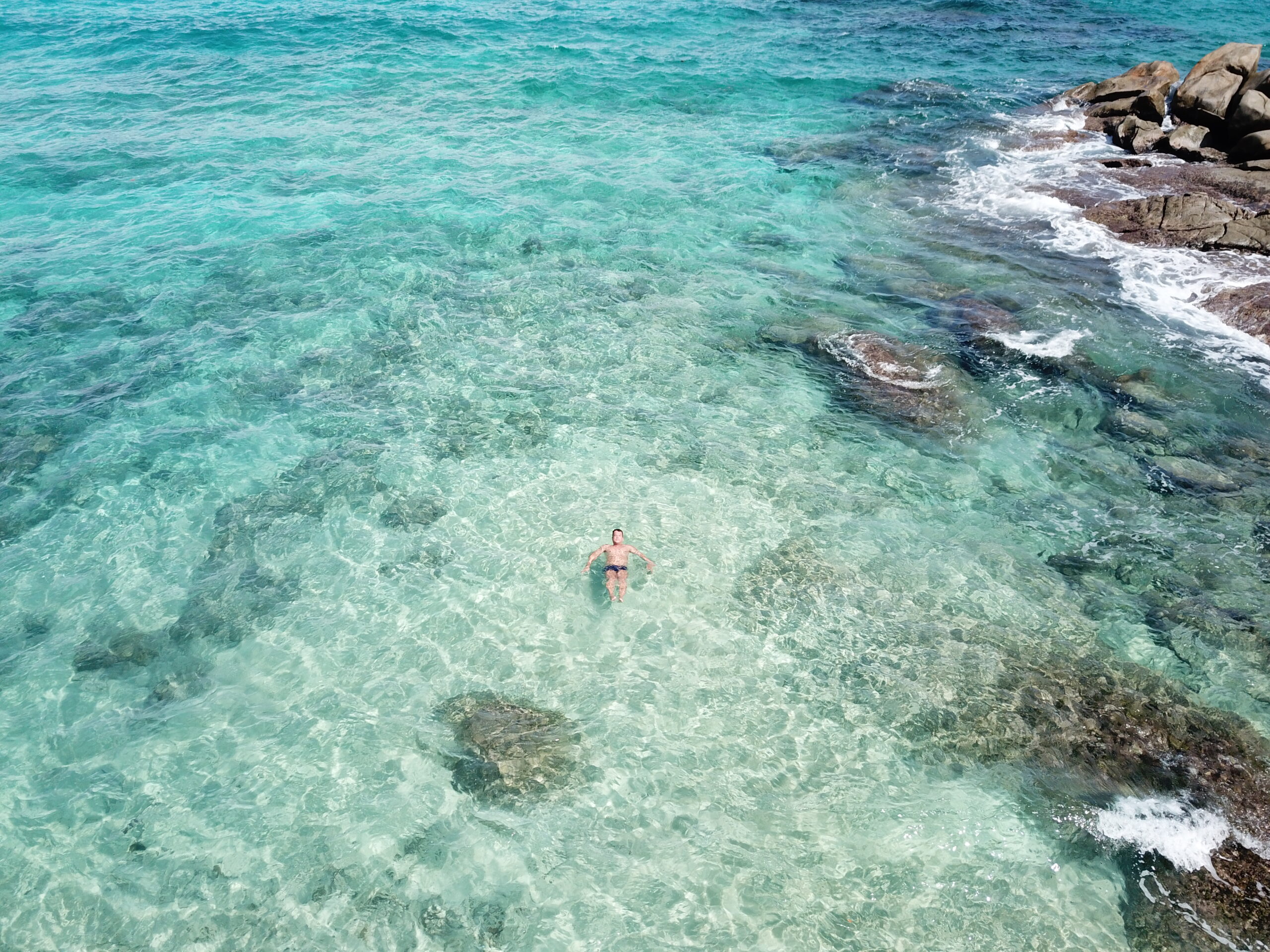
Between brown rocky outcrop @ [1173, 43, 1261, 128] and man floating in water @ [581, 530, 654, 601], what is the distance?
31207 mm

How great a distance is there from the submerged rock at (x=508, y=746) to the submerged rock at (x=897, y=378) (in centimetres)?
1120

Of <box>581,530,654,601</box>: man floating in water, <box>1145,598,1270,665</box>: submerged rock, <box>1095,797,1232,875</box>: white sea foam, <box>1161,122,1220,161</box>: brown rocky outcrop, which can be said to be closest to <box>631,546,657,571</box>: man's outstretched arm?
<box>581,530,654,601</box>: man floating in water

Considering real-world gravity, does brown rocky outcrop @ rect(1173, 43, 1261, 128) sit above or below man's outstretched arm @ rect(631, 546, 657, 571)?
above

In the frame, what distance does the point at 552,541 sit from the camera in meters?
15.8

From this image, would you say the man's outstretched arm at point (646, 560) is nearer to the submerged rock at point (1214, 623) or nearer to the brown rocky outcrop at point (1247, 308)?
the submerged rock at point (1214, 623)

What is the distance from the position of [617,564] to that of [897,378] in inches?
377

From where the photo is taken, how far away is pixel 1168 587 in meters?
14.5

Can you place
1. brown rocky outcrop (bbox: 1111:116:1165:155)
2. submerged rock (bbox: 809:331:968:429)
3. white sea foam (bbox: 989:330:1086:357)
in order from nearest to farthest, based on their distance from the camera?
1. submerged rock (bbox: 809:331:968:429)
2. white sea foam (bbox: 989:330:1086:357)
3. brown rocky outcrop (bbox: 1111:116:1165:155)

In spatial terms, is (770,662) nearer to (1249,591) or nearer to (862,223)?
(1249,591)

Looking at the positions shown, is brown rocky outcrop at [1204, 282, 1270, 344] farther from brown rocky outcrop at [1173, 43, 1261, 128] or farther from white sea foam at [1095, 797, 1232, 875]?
white sea foam at [1095, 797, 1232, 875]

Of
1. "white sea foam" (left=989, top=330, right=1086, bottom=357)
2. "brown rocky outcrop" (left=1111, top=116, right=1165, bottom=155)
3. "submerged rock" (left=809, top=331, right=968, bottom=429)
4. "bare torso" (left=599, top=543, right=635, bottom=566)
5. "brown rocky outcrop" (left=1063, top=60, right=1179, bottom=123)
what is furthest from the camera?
"brown rocky outcrop" (left=1063, top=60, right=1179, bottom=123)

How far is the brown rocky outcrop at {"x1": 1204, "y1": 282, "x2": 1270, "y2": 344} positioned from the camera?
21109 millimetres

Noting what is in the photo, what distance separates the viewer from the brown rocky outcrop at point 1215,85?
29.8m

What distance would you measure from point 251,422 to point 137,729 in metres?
8.28
